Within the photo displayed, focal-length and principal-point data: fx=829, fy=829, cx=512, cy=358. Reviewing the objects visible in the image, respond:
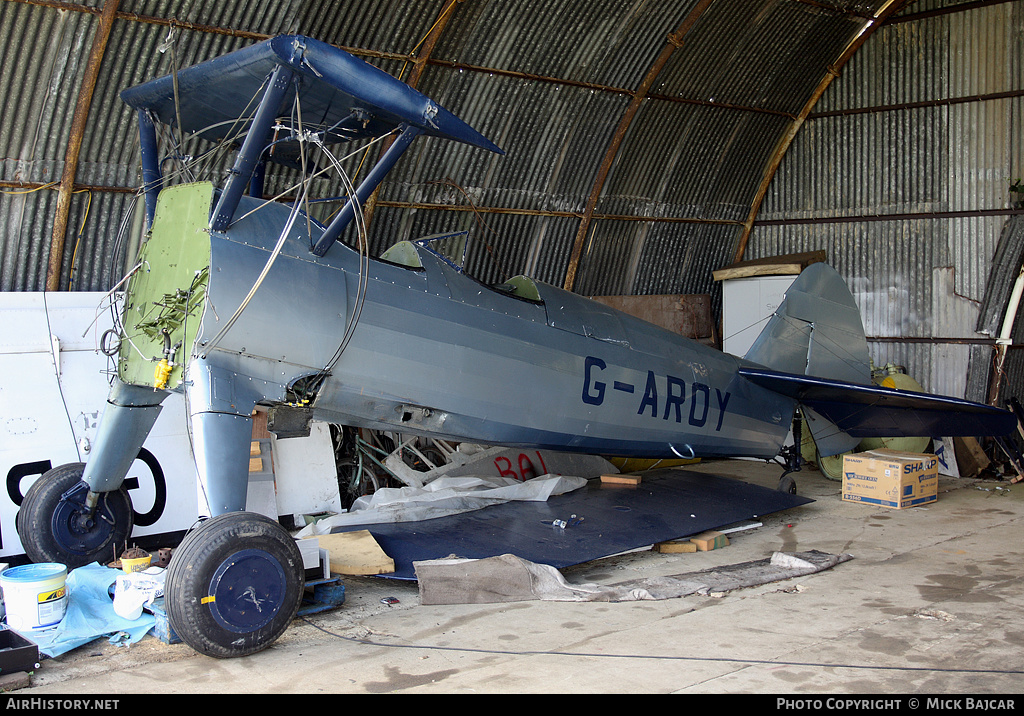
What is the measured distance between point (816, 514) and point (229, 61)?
22.5 feet

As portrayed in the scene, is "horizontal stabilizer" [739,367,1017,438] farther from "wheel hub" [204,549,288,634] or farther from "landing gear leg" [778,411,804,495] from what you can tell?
"wheel hub" [204,549,288,634]

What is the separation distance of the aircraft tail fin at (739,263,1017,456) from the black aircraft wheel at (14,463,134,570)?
576 centimetres

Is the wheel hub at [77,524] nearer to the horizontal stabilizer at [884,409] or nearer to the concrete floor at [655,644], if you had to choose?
the concrete floor at [655,644]

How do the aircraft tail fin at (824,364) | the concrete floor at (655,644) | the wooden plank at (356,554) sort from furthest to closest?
the aircraft tail fin at (824,364) → the wooden plank at (356,554) → the concrete floor at (655,644)

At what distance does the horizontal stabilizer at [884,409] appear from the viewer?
7266mm

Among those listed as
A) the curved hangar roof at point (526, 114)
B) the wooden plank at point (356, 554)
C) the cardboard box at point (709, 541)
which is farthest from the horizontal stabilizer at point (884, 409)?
the wooden plank at point (356, 554)

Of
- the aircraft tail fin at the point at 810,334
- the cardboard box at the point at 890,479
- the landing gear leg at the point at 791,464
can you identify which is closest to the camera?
the aircraft tail fin at the point at 810,334

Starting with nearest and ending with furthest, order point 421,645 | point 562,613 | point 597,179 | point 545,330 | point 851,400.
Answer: point 421,645, point 562,613, point 545,330, point 851,400, point 597,179

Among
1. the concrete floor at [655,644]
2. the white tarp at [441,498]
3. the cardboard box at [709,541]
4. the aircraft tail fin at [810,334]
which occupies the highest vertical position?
the aircraft tail fin at [810,334]

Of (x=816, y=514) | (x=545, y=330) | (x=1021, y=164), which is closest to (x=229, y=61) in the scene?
(x=545, y=330)

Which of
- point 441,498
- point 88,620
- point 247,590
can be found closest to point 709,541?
point 441,498

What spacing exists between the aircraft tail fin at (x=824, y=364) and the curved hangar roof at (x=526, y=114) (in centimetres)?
333
